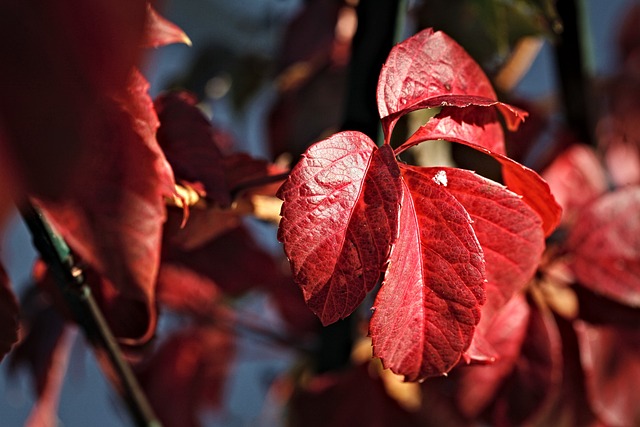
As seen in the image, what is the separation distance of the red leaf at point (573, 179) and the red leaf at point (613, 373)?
0.07 meters

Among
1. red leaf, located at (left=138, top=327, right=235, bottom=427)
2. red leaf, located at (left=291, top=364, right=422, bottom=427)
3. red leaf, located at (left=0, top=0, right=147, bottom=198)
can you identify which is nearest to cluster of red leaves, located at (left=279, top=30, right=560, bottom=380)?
red leaf, located at (left=0, top=0, right=147, bottom=198)

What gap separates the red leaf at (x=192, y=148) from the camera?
28 centimetres

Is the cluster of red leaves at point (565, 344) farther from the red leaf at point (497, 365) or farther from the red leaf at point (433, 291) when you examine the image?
the red leaf at point (433, 291)

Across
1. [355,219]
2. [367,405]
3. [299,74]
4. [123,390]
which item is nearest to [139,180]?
[355,219]

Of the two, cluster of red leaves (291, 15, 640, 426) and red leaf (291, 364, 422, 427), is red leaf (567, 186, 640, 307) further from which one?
A: red leaf (291, 364, 422, 427)

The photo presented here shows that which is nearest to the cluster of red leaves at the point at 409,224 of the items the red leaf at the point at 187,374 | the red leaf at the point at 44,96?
the red leaf at the point at 44,96

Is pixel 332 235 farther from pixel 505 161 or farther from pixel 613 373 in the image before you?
pixel 613 373

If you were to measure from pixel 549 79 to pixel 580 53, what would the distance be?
1.01 metres

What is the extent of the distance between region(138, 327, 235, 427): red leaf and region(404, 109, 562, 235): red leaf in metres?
0.34

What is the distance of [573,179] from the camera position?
0.48 metres

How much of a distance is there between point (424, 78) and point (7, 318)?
0.52 feet

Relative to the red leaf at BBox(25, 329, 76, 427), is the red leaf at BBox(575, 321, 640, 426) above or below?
below

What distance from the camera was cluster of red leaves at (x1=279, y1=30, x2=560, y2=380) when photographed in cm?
23

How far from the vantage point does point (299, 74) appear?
60 cm
